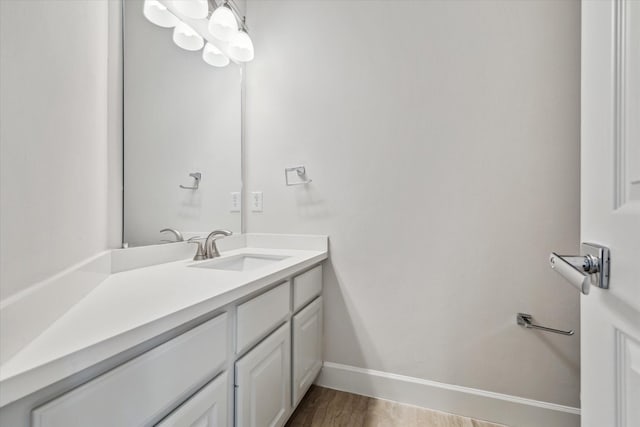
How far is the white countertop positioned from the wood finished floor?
2.61ft

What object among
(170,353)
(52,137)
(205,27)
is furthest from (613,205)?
(205,27)

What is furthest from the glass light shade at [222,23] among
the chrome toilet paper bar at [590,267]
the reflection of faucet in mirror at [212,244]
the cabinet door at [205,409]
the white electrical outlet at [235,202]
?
the chrome toilet paper bar at [590,267]

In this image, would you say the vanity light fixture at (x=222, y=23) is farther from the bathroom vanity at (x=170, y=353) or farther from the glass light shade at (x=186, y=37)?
the bathroom vanity at (x=170, y=353)

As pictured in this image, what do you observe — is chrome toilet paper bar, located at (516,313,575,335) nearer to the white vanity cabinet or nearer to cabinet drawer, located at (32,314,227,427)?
the white vanity cabinet

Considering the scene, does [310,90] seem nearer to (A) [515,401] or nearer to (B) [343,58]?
(B) [343,58]

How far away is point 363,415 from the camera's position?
1380mm

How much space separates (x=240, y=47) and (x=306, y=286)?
134 centimetres

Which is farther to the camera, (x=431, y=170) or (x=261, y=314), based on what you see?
(x=431, y=170)

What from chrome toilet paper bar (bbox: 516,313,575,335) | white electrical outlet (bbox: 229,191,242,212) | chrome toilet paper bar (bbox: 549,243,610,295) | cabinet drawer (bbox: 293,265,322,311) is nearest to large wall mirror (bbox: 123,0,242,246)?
white electrical outlet (bbox: 229,191,242,212)

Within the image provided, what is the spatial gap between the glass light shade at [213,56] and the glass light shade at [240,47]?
0.07m

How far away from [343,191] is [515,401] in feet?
4.26

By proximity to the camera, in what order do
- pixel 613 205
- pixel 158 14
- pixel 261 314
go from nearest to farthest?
pixel 613 205 → pixel 261 314 → pixel 158 14

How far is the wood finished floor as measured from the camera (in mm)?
1327

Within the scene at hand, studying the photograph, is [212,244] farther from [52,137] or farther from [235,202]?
[52,137]
